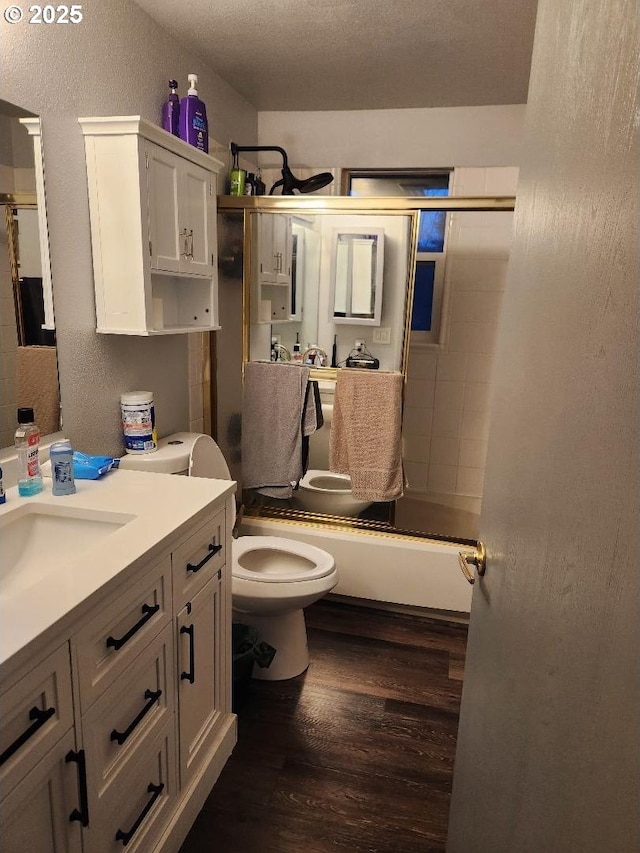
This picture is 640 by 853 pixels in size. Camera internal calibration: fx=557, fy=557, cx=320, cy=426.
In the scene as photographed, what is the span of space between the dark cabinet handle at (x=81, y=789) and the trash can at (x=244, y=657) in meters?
0.90

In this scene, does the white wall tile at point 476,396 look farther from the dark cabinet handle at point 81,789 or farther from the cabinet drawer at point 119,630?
the dark cabinet handle at point 81,789

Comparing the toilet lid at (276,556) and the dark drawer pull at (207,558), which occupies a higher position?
the dark drawer pull at (207,558)

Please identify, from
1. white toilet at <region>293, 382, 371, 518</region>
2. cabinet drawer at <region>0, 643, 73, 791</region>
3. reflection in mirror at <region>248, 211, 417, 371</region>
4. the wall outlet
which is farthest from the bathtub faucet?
cabinet drawer at <region>0, 643, 73, 791</region>

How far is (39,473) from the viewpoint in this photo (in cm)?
146

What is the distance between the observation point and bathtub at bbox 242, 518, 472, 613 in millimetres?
2436

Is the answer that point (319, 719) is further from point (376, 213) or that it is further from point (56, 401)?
point (376, 213)

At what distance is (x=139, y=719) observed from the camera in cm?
119

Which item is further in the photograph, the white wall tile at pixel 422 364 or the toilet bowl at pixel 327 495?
the white wall tile at pixel 422 364

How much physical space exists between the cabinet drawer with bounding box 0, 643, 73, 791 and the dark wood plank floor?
800 millimetres

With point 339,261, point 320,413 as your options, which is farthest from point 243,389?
point 339,261

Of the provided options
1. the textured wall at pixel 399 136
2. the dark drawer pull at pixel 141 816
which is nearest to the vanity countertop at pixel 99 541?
the dark drawer pull at pixel 141 816

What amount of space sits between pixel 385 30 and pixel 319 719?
2.38 meters

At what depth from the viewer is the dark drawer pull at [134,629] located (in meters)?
1.06

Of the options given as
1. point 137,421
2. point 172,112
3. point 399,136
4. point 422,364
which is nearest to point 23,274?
point 137,421
